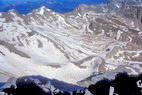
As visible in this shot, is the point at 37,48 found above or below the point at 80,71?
above

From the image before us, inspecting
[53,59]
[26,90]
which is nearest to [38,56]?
[53,59]

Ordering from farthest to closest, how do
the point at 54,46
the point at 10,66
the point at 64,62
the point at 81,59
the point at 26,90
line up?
the point at 54,46, the point at 81,59, the point at 64,62, the point at 10,66, the point at 26,90

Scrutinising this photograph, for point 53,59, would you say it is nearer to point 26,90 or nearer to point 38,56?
point 38,56

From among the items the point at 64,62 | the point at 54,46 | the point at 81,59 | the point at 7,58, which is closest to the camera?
the point at 7,58

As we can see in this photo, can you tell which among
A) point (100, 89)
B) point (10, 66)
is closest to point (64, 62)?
point (10, 66)

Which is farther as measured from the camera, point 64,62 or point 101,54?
point 101,54

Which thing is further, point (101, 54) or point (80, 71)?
point (101, 54)

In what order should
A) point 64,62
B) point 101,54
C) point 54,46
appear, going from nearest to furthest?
point 64,62, point 54,46, point 101,54

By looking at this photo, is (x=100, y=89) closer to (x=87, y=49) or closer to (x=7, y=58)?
(x=7, y=58)

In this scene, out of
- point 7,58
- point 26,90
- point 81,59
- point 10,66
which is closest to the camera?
point 26,90
